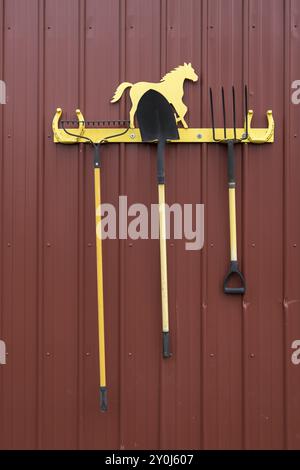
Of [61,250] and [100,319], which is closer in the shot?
[100,319]

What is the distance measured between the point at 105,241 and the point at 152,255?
0.25 metres

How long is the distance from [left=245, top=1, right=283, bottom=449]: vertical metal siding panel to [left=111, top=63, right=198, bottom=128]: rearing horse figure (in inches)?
13.1

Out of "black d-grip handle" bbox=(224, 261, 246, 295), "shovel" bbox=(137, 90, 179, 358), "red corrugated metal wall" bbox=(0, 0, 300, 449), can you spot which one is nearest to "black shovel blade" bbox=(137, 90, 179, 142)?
"shovel" bbox=(137, 90, 179, 358)

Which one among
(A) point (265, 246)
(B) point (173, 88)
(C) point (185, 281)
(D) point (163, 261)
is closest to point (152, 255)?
(D) point (163, 261)

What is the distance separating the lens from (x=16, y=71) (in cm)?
197

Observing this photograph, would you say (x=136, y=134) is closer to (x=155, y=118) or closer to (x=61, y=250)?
(x=155, y=118)

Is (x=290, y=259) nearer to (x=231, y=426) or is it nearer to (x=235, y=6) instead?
(x=231, y=426)

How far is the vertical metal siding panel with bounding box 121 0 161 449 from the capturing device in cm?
194

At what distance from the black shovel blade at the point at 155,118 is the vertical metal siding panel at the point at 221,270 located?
0.23m

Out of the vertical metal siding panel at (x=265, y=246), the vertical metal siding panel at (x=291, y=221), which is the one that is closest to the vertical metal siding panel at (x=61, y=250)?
the vertical metal siding panel at (x=265, y=246)

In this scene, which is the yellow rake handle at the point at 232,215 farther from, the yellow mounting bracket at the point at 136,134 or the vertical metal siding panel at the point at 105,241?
the vertical metal siding panel at the point at 105,241

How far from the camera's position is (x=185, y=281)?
194 cm
